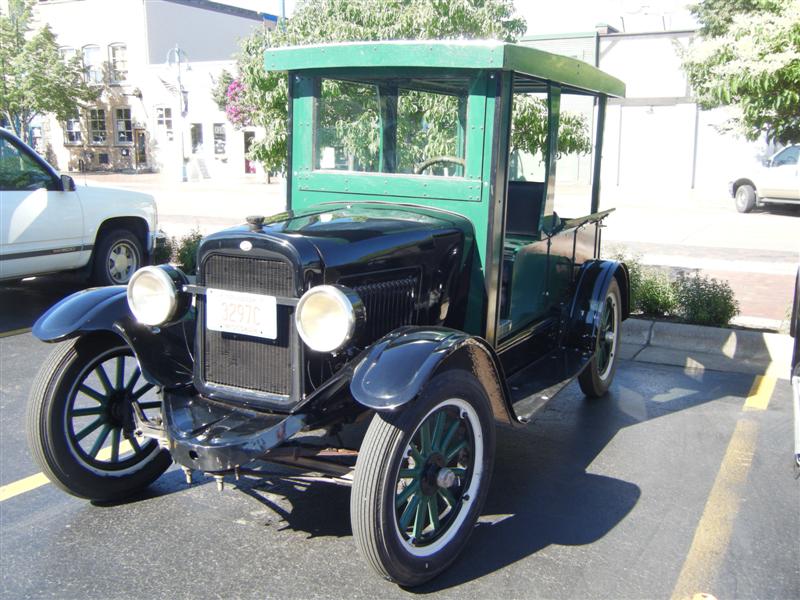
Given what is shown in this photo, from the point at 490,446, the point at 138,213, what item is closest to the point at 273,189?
the point at 138,213

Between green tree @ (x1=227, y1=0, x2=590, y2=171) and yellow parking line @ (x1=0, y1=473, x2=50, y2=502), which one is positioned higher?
green tree @ (x1=227, y1=0, x2=590, y2=171)

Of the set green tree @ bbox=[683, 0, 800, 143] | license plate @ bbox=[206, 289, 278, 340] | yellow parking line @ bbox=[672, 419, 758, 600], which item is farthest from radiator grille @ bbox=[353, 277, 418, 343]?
green tree @ bbox=[683, 0, 800, 143]

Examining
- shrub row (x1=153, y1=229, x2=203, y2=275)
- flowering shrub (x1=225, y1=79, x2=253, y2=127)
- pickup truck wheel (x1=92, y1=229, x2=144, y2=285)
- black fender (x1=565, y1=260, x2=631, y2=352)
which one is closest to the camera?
black fender (x1=565, y1=260, x2=631, y2=352)

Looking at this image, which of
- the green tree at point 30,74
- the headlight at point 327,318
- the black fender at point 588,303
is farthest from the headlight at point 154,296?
the green tree at point 30,74

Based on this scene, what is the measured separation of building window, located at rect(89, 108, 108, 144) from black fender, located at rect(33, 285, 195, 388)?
115 feet

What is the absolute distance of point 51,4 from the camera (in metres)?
35.4

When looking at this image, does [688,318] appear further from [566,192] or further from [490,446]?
[490,446]

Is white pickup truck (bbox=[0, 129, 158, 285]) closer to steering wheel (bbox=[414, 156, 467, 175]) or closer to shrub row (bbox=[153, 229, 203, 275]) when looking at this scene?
shrub row (bbox=[153, 229, 203, 275])

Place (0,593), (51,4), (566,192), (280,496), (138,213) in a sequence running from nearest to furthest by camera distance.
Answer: (0,593), (280,496), (566,192), (138,213), (51,4)

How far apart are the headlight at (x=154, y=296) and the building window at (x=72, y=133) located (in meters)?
36.5

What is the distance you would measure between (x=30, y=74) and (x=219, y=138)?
8.37 meters

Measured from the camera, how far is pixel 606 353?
5.43m

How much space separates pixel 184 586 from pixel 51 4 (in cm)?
3866

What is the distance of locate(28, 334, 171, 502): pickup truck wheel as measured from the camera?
3445mm
